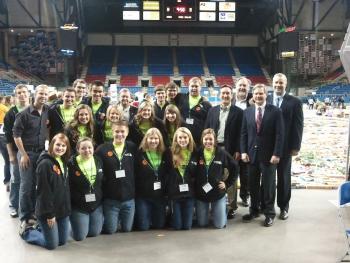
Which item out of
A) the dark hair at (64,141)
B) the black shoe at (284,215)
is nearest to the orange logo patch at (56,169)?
the dark hair at (64,141)

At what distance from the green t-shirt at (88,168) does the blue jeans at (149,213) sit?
579 millimetres

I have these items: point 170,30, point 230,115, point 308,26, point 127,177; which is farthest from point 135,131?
point 170,30

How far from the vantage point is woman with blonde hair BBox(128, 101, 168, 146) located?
4652 mm

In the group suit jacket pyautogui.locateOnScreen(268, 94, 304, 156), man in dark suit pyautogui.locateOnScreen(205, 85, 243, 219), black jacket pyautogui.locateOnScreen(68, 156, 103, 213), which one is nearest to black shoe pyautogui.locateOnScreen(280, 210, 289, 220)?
man in dark suit pyautogui.locateOnScreen(205, 85, 243, 219)

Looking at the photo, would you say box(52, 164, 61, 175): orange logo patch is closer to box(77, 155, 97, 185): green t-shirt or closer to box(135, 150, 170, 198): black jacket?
box(77, 155, 97, 185): green t-shirt

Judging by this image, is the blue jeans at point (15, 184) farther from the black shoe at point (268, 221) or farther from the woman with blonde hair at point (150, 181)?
the black shoe at point (268, 221)

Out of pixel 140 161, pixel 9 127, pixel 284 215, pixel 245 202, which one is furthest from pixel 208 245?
pixel 9 127

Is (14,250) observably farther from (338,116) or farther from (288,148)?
(338,116)

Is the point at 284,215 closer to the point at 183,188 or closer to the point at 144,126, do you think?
the point at 183,188

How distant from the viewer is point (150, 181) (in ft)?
14.5

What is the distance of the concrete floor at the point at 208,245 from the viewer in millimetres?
3693

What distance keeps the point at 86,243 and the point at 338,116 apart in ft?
49.0

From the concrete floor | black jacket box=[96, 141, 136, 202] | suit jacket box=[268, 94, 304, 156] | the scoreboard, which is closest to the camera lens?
the concrete floor

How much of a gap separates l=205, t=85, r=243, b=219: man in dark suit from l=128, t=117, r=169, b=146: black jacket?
0.63 m
